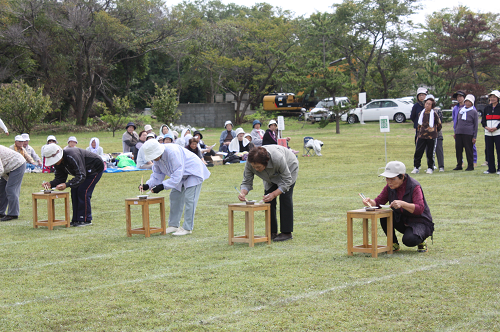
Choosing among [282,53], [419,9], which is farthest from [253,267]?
[419,9]

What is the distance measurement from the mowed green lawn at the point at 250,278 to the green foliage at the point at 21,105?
80.1 ft

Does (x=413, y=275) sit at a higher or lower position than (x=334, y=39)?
lower

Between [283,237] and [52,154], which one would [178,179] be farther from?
[52,154]

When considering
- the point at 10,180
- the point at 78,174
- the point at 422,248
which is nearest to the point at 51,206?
the point at 78,174

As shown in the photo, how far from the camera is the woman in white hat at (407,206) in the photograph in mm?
6227

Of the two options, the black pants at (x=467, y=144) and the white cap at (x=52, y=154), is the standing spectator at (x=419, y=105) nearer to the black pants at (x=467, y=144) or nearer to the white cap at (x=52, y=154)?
the black pants at (x=467, y=144)

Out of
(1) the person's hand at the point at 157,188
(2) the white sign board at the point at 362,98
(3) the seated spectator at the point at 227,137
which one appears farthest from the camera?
(2) the white sign board at the point at 362,98

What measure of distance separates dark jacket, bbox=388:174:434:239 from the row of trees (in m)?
28.9

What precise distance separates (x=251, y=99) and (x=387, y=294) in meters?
41.2

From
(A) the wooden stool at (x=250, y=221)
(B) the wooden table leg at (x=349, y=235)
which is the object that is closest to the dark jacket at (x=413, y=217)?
(B) the wooden table leg at (x=349, y=235)

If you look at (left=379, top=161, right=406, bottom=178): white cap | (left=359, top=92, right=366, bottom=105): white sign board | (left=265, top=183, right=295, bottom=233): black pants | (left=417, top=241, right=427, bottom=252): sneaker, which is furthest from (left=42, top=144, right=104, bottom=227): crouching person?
(left=359, top=92, right=366, bottom=105): white sign board

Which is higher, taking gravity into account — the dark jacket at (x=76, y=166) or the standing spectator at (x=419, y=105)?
the standing spectator at (x=419, y=105)

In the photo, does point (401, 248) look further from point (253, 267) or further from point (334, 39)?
point (334, 39)

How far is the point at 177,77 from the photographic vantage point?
2261 inches
